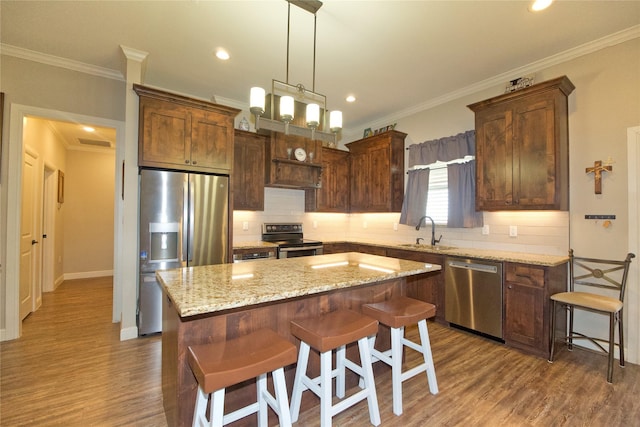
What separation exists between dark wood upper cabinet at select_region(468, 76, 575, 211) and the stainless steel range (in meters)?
2.35

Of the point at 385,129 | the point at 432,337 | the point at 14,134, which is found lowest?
the point at 432,337

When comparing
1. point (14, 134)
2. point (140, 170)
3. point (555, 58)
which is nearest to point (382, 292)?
point (140, 170)

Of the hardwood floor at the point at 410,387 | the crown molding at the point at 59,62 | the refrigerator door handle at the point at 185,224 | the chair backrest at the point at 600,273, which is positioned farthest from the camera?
the refrigerator door handle at the point at 185,224

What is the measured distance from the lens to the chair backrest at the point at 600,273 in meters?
2.55

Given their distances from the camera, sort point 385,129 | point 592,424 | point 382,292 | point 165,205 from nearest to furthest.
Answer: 1. point 592,424
2. point 382,292
3. point 165,205
4. point 385,129

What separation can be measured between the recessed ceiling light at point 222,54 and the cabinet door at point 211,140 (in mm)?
617

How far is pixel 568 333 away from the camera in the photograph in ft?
9.50

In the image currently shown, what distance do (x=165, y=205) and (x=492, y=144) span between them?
370cm

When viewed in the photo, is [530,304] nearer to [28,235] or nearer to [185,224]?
[185,224]

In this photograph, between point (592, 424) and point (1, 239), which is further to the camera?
point (1, 239)

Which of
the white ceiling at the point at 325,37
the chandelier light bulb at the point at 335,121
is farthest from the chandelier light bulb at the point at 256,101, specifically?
the white ceiling at the point at 325,37

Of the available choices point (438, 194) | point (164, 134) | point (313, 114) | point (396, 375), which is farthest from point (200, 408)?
point (438, 194)

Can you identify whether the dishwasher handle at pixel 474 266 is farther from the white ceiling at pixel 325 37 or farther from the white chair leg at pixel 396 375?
the white ceiling at pixel 325 37

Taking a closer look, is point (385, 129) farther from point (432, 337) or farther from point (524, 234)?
point (432, 337)
